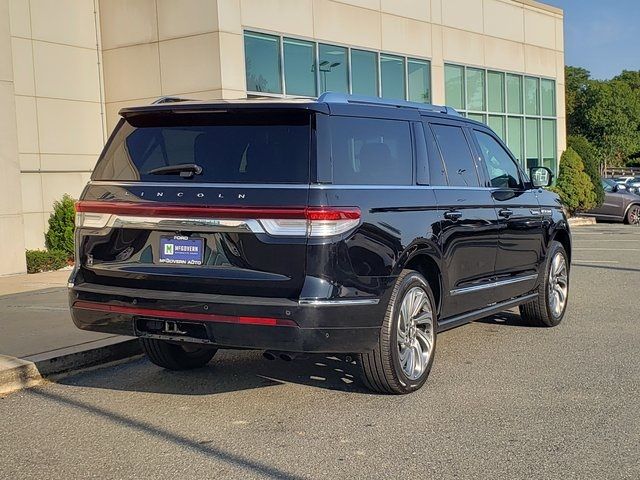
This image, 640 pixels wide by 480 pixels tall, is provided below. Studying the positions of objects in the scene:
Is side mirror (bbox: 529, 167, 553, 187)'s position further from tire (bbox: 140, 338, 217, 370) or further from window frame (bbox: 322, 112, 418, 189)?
tire (bbox: 140, 338, 217, 370)

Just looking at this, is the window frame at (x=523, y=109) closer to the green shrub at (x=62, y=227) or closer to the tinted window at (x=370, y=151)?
the green shrub at (x=62, y=227)

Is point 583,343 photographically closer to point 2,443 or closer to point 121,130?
point 121,130

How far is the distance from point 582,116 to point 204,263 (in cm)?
8663

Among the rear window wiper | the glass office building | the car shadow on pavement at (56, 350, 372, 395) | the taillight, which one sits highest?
the glass office building

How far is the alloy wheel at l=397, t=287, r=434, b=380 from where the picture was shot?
5619mm

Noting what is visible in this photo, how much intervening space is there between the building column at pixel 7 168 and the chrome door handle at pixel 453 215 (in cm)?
831

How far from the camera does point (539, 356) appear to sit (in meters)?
6.89

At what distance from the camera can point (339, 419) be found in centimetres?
518

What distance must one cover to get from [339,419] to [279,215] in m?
1.38

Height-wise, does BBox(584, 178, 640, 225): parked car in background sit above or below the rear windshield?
below

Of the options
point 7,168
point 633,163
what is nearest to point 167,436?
point 7,168

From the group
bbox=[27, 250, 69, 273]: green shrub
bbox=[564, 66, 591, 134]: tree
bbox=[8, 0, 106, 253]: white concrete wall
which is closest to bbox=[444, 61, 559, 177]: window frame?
bbox=[8, 0, 106, 253]: white concrete wall

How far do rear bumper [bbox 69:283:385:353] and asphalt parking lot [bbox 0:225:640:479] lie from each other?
545mm

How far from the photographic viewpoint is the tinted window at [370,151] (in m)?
5.23
